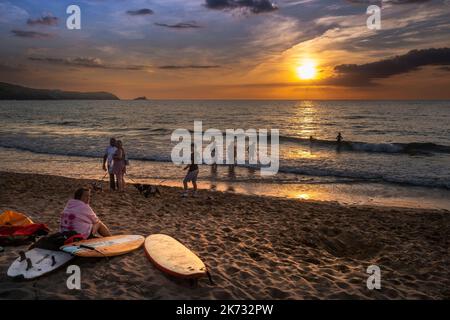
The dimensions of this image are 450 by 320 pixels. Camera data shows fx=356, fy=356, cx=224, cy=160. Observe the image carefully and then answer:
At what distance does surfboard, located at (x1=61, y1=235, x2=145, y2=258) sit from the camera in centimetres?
622

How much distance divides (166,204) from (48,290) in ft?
20.9

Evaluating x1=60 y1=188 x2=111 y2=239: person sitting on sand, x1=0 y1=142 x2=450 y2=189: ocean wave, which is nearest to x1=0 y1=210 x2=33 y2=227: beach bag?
x1=60 y1=188 x2=111 y2=239: person sitting on sand

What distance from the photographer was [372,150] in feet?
109

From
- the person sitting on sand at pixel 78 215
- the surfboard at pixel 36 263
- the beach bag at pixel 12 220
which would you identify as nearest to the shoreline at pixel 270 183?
the person sitting on sand at pixel 78 215

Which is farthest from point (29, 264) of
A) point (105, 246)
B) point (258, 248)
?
point (258, 248)

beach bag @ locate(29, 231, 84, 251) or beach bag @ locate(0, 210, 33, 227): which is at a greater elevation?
beach bag @ locate(0, 210, 33, 227)

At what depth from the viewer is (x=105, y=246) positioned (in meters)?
6.66

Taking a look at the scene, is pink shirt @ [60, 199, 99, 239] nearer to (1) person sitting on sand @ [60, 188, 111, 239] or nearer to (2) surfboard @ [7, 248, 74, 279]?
(1) person sitting on sand @ [60, 188, 111, 239]

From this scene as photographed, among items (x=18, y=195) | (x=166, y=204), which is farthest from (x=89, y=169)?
(x=166, y=204)

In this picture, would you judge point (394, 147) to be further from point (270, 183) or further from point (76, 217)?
point (76, 217)

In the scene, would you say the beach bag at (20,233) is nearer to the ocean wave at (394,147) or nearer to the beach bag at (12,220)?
the beach bag at (12,220)

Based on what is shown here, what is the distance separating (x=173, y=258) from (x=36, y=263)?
7.28ft

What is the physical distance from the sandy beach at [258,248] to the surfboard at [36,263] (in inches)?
4.8

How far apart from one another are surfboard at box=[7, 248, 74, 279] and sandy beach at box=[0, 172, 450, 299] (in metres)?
0.12
